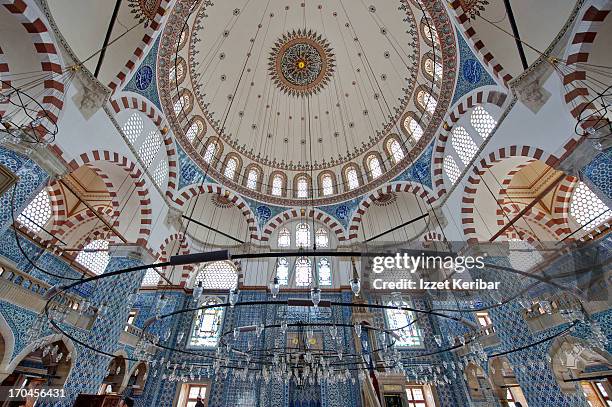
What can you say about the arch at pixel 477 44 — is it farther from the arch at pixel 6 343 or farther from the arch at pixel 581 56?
the arch at pixel 6 343

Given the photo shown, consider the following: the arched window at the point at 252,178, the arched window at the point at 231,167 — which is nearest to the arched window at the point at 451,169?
the arched window at the point at 252,178

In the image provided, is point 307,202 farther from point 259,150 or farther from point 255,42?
point 255,42

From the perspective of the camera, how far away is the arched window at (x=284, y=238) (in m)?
14.1

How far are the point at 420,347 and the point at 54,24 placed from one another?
15389 mm

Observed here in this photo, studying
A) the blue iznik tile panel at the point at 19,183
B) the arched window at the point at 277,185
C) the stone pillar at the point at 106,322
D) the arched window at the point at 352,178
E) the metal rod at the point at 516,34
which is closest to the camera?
the blue iznik tile panel at the point at 19,183

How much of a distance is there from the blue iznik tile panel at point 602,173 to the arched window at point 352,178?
9.10 m

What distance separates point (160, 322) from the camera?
38.8 feet

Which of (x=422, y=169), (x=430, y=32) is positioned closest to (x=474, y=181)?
(x=422, y=169)

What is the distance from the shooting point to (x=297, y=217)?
14539 mm

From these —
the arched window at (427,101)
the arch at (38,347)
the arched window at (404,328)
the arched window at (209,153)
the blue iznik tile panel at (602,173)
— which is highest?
the arched window at (427,101)

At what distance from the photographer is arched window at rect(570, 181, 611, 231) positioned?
9344mm

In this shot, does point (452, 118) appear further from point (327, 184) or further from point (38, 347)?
point (38, 347)

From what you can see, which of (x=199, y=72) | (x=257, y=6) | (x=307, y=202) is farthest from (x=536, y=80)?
(x=199, y=72)

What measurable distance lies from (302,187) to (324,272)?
181 inches
